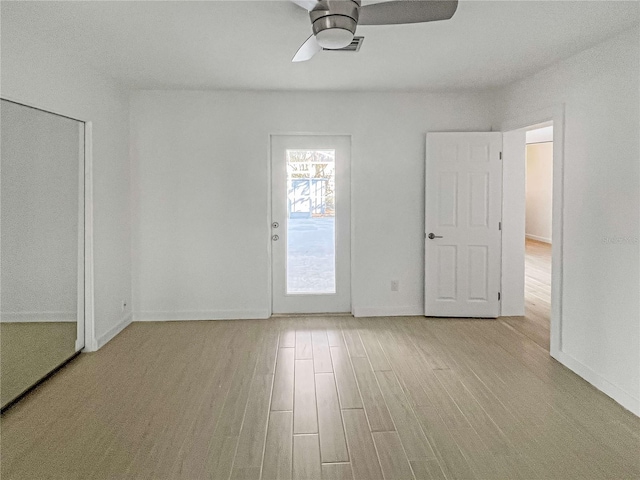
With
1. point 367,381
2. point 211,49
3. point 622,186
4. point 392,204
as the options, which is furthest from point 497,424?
point 211,49

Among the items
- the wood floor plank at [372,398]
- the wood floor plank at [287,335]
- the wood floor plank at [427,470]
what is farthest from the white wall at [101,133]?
the wood floor plank at [427,470]

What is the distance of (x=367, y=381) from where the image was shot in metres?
3.42

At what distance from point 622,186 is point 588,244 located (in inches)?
21.3

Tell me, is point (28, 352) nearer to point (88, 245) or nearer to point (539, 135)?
point (88, 245)

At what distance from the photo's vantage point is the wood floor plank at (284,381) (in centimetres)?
306

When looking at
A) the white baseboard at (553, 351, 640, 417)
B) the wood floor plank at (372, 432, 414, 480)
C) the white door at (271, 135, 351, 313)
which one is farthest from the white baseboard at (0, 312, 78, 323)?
the white baseboard at (553, 351, 640, 417)

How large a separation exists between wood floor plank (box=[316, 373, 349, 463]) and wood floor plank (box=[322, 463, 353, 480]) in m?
0.04

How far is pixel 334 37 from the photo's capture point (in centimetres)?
232

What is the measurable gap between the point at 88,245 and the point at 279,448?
100 inches

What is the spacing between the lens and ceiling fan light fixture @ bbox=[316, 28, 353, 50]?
2.29m

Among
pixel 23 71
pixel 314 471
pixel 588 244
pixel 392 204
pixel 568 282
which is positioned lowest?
pixel 314 471

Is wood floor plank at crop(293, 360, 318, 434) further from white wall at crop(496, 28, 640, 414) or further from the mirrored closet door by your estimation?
white wall at crop(496, 28, 640, 414)

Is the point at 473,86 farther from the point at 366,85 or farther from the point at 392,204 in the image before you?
the point at 392,204

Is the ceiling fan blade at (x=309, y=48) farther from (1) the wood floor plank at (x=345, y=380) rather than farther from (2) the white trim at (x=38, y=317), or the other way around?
(2) the white trim at (x=38, y=317)
